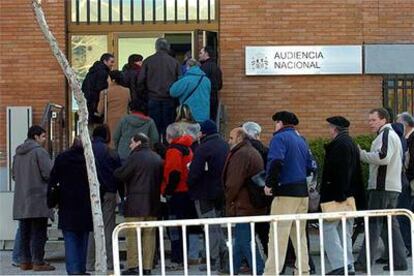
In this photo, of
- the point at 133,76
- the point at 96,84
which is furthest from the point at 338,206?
the point at 96,84

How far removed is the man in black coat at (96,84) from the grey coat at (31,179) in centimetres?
191

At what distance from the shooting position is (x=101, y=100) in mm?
13328

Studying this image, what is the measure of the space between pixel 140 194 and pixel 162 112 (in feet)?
8.78

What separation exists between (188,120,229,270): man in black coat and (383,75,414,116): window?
18.0 ft

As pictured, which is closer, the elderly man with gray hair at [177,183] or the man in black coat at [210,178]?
the man in black coat at [210,178]

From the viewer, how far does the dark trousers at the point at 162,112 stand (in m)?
13.1

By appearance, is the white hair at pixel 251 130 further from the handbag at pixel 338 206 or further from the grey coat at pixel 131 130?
the grey coat at pixel 131 130

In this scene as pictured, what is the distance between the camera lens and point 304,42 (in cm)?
1530

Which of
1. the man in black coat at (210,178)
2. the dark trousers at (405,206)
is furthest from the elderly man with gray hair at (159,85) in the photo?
the dark trousers at (405,206)

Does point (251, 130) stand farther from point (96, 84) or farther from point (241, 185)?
point (96, 84)

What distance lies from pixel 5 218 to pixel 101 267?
11.3ft

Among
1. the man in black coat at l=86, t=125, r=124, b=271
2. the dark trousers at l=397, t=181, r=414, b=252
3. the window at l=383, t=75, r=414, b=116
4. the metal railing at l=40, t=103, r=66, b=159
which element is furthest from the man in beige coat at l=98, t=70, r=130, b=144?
the window at l=383, t=75, r=414, b=116

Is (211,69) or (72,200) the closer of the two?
(72,200)

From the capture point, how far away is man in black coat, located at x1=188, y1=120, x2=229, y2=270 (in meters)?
10.7
